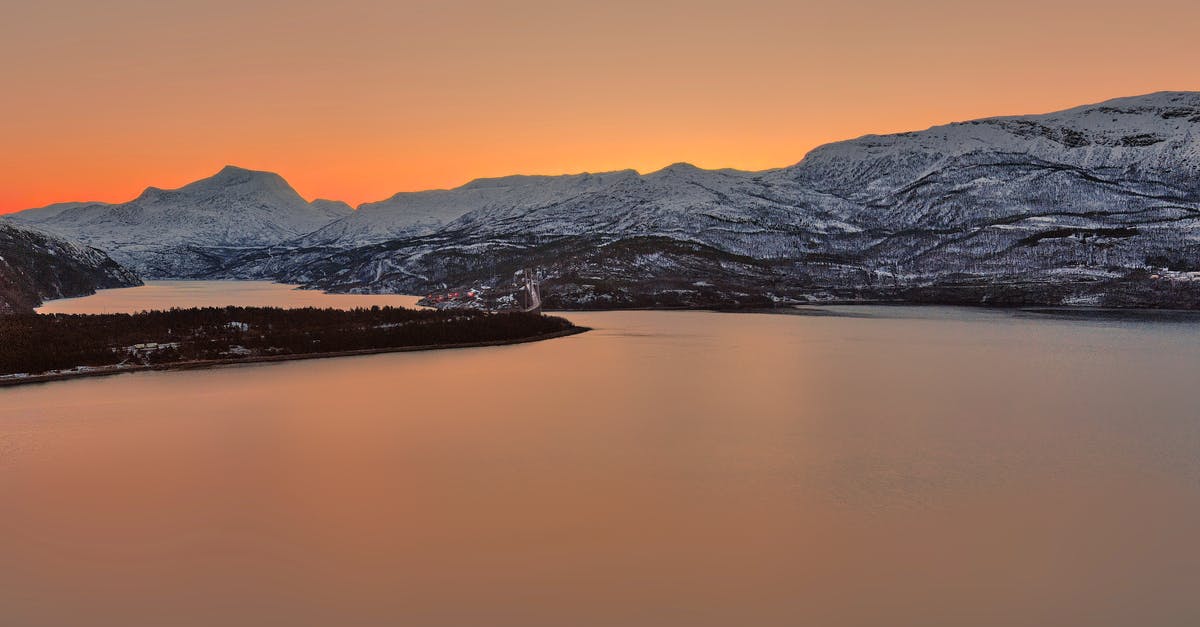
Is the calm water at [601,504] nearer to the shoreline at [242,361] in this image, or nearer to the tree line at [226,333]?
the shoreline at [242,361]

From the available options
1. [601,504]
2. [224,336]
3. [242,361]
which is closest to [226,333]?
[224,336]

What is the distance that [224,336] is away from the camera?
3484 inches

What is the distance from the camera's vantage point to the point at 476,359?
85062 millimetres

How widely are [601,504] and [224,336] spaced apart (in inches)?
2822

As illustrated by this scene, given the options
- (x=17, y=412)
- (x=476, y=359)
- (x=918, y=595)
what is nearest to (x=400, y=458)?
(x=918, y=595)

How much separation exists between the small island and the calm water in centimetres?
911

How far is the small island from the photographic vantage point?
2874 inches

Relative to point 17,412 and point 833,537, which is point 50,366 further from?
point 833,537

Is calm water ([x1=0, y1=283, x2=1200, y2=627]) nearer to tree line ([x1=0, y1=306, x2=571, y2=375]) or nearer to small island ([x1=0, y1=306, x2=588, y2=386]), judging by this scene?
small island ([x1=0, y1=306, x2=588, y2=386])

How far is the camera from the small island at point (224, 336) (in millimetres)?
73000

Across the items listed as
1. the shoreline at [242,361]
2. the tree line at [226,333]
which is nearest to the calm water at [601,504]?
the shoreline at [242,361]

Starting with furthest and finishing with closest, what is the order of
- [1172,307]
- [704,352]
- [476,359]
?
[1172,307] → [704,352] → [476,359]

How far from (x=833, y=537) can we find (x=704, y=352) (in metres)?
64.4

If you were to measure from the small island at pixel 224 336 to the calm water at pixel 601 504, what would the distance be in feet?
29.9
